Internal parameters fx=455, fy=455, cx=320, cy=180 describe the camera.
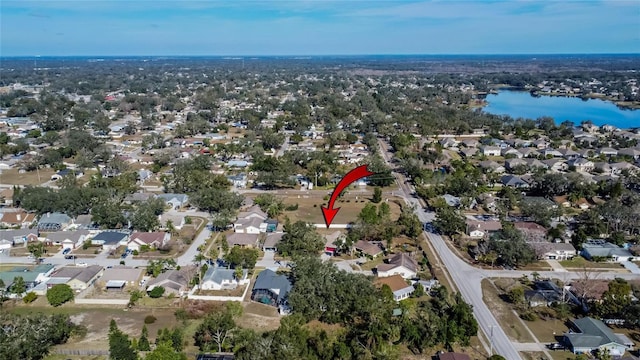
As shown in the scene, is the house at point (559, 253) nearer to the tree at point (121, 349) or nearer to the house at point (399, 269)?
the house at point (399, 269)

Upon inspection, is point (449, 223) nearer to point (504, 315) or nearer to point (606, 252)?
point (504, 315)

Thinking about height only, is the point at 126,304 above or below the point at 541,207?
below

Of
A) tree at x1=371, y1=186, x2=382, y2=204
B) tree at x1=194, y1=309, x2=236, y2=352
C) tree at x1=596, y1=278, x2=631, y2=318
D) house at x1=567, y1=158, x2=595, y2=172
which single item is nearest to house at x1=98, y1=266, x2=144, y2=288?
tree at x1=194, y1=309, x2=236, y2=352

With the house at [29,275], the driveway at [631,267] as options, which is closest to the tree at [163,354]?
the house at [29,275]

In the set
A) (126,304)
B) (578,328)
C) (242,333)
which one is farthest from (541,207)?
(126,304)

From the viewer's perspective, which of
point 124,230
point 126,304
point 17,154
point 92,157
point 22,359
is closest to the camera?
point 22,359

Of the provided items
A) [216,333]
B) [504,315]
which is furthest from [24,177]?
[504,315]

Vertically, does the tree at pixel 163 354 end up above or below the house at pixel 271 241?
above

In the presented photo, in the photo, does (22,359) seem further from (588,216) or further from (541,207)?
(588,216)
